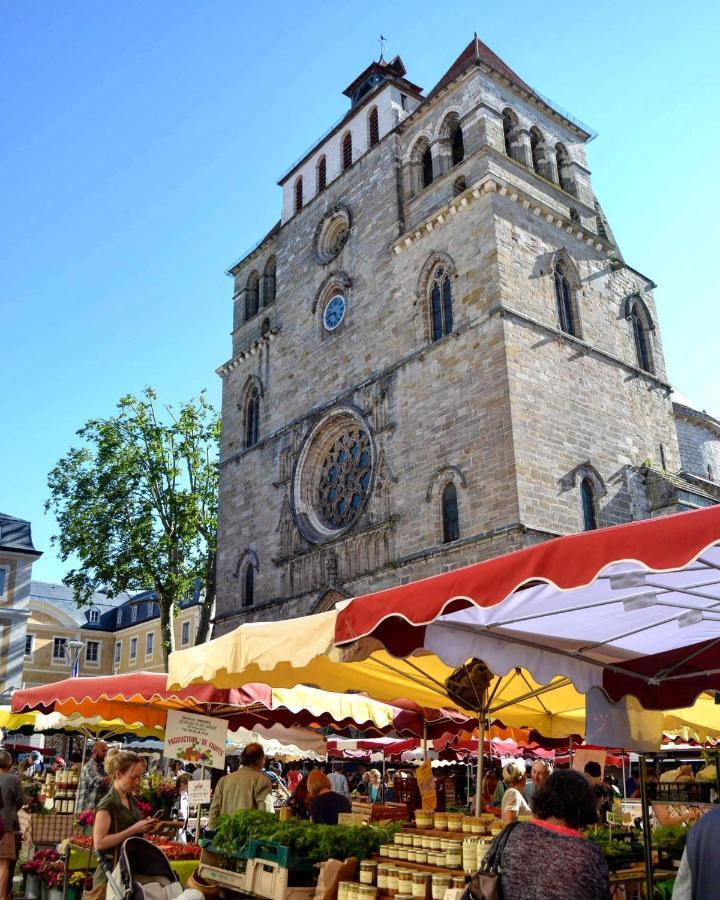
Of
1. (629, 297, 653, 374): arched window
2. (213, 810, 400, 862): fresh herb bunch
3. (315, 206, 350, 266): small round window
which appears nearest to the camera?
(213, 810, 400, 862): fresh herb bunch

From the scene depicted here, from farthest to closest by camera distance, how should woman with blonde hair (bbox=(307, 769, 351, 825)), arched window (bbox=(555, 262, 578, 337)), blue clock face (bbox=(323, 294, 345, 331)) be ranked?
blue clock face (bbox=(323, 294, 345, 331)) → arched window (bbox=(555, 262, 578, 337)) → woman with blonde hair (bbox=(307, 769, 351, 825))

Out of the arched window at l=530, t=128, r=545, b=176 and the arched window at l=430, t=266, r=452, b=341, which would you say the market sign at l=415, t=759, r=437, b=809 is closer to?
the arched window at l=430, t=266, r=452, b=341

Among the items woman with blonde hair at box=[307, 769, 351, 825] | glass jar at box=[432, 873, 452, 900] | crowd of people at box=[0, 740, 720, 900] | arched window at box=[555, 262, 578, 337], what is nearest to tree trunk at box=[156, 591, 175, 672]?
crowd of people at box=[0, 740, 720, 900]

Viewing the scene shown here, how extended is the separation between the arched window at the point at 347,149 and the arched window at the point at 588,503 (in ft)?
45.6

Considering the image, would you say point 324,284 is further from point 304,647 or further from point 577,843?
point 577,843

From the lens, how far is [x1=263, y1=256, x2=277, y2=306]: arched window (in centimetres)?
2941

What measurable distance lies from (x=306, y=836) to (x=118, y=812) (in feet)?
4.10

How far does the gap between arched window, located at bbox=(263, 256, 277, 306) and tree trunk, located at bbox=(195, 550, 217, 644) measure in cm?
973

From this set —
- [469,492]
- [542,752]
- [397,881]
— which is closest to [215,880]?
[397,881]

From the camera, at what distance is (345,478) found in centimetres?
2294

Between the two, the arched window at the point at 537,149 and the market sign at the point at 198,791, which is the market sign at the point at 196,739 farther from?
the arched window at the point at 537,149

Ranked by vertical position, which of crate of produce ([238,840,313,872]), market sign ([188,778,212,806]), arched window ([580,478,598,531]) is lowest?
crate of produce ([238,840,313,872])

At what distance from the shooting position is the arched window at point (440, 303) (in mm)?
20891

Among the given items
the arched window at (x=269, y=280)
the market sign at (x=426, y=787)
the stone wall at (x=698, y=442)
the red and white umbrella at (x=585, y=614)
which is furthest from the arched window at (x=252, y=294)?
the red and white umbrella at (x=585, y=614)
